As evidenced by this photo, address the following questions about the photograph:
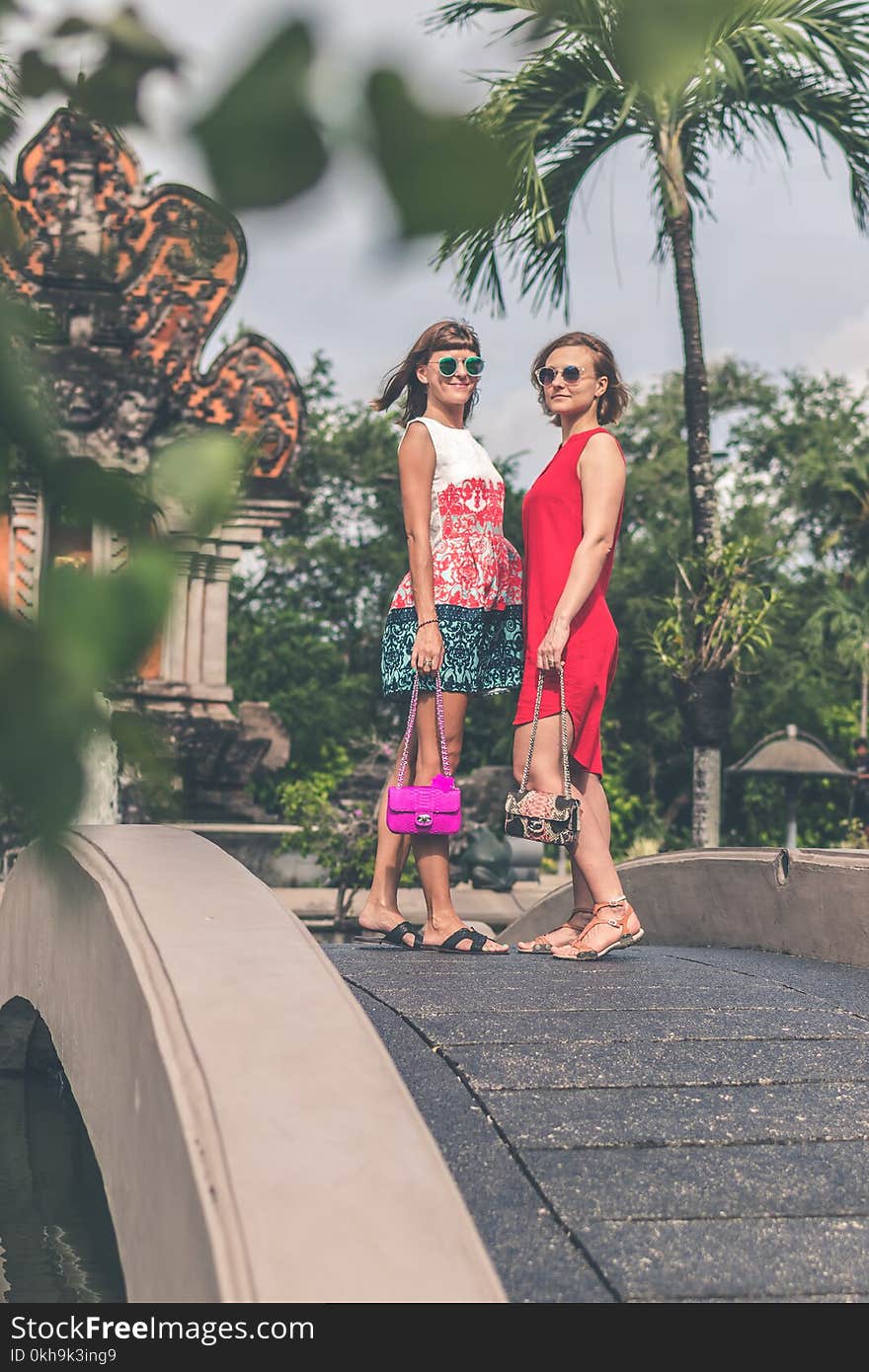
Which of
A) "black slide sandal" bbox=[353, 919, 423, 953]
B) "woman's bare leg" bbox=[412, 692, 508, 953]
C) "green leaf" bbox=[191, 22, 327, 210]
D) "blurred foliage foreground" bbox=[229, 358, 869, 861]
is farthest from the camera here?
"blurred foliage foreground" bbox=[229, 358, 869, 861]

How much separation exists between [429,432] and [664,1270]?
2.46 meters

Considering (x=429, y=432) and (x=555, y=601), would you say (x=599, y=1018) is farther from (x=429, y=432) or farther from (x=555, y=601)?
(x=429, y=432)

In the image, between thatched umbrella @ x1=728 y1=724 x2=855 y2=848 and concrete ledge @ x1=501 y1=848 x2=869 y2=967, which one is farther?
thatched umbrella @ x1=728 y1=724 x2=855 y2=848

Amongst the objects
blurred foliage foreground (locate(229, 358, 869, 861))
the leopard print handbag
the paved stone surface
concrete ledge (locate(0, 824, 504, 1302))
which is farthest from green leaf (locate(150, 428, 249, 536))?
blurred foliage foreground (locate(229, 358, 869, 861))

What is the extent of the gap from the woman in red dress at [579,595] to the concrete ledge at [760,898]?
2.78 ft

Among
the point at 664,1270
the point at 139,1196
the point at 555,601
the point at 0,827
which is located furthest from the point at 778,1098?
the point at 0,827

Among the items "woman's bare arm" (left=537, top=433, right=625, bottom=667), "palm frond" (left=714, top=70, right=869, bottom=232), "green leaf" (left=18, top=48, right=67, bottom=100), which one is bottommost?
"green leaf" (left=18, top=48, right=67, bottom=100)

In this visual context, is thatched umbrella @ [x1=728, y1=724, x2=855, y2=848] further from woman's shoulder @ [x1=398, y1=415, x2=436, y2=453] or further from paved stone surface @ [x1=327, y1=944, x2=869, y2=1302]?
woman's shoulder @ [x1=398, y1=415, x2=436, y2=453]

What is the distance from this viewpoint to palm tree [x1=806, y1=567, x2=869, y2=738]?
783 inches

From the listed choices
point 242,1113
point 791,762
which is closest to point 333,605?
point 791,762

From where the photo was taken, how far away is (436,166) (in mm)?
660

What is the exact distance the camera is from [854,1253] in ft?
7.11

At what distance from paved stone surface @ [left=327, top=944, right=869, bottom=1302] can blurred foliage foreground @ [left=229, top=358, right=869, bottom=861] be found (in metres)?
9.24

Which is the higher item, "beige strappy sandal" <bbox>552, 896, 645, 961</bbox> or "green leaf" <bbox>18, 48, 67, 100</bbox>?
"green leaf" <bbox>18, 48, 67, 100</bbox>
